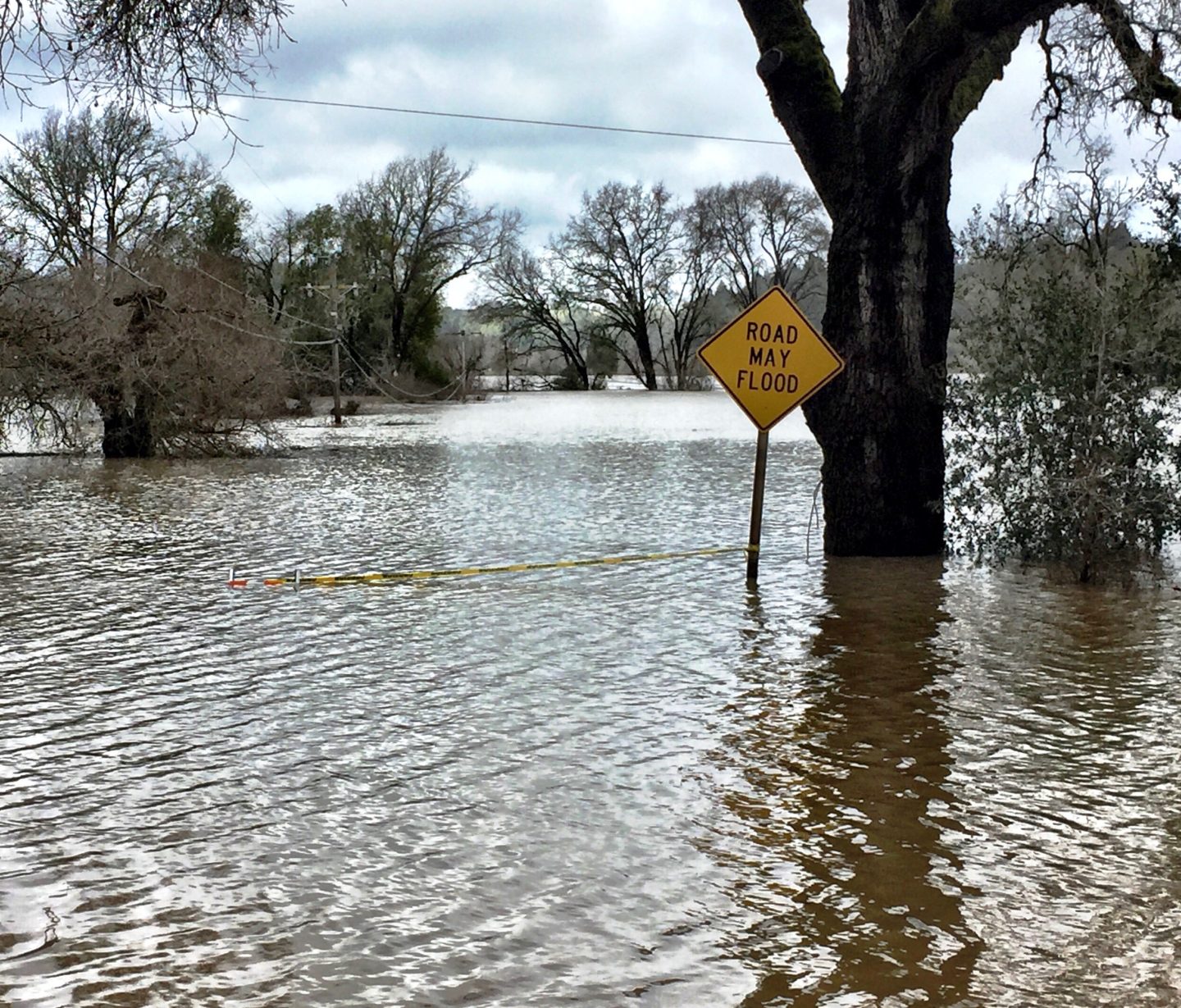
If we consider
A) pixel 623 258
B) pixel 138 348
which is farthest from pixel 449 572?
pixel 623 258

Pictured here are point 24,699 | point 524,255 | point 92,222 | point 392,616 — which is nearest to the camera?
point 24,699

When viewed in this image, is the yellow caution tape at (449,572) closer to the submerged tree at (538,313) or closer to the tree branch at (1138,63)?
the tree branch at (1138,63)

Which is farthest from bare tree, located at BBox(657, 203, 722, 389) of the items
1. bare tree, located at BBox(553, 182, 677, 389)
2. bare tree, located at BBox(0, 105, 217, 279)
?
bare tree, located at BBox(0, 105, 217, 279)

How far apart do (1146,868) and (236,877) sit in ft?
11.2

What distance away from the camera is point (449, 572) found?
13195mm

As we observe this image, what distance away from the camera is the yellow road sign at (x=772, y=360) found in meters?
13.1

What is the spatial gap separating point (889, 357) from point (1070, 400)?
6.35ft

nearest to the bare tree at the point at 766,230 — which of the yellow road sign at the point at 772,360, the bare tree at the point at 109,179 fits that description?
the bare tree at the point at 109,179

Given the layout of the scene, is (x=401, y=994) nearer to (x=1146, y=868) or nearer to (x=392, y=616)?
(x=1146, y=868)

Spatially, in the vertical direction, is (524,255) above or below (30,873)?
above

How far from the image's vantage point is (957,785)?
6.38 m

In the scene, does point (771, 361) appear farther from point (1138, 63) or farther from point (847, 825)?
point (847, 825)

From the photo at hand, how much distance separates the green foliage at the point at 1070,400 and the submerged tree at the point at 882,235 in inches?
18.3

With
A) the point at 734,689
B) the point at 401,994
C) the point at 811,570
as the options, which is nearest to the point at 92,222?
the point at 811,570
